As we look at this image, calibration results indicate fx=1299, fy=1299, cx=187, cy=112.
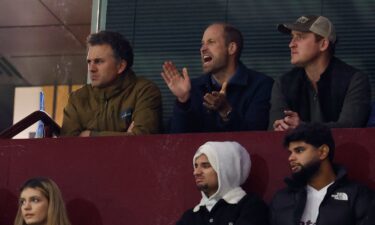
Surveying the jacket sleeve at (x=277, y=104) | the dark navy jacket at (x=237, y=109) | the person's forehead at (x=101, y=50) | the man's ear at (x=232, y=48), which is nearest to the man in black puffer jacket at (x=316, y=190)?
the jacket sleeve at (x=277, y=104)

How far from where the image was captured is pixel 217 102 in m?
8.92

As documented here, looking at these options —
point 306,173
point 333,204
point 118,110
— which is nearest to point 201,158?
point 306,173

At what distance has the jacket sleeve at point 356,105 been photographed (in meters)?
8.86

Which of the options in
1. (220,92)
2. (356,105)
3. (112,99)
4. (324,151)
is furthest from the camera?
(112,99)

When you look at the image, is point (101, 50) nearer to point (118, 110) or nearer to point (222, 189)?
point (118, 110)

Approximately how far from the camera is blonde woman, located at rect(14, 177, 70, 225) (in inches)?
350

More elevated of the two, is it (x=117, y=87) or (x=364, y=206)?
(x=117, y=87)

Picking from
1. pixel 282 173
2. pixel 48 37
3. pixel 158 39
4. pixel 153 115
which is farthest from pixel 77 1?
pixel 282 173

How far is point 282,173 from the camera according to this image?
8.93m

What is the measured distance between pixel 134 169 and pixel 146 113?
0.43 m

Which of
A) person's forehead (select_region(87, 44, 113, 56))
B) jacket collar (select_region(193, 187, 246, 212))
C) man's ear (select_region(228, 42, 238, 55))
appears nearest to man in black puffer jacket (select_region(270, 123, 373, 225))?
jacket collar (select_region(193, 187, 246, 212))

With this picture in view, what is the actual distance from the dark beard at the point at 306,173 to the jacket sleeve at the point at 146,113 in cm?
166

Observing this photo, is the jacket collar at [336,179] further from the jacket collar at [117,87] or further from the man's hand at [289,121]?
the jacket collar at [117,87]

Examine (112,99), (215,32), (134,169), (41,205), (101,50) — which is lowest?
(41,205)
